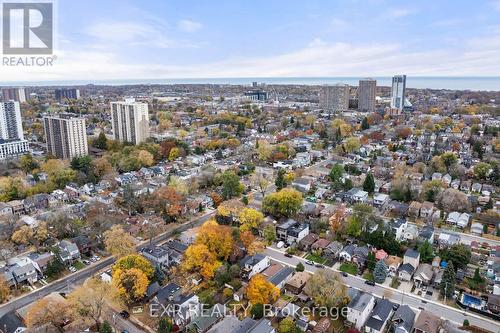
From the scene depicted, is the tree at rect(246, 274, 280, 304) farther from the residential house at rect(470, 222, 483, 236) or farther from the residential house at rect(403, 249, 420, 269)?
the residential house at rect(470, 222, 483, 236)

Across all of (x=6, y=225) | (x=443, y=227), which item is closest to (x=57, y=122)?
(x=6, y=225)

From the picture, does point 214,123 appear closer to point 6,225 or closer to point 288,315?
point 6,225

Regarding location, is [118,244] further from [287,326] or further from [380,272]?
[380,272]

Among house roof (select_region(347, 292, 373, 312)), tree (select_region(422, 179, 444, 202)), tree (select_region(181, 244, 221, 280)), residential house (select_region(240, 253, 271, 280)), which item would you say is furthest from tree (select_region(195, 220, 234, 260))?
tree (select_region(422, 179, 444, 202))

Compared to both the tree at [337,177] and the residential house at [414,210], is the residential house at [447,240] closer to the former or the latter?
the residential house at [414,210]

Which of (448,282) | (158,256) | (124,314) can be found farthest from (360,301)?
(158,256)

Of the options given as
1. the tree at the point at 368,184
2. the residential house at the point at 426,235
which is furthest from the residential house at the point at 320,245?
the tree at the point at 368,184

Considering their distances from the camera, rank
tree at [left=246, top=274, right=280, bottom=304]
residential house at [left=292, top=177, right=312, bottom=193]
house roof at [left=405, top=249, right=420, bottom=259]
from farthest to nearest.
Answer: residential house at [left=292, top=177, right=312, bottom=193]
house roof at [left=405, top=249, right=420, bottom=259]
tree at [left=246, top=274, right=280, bottom=304]
